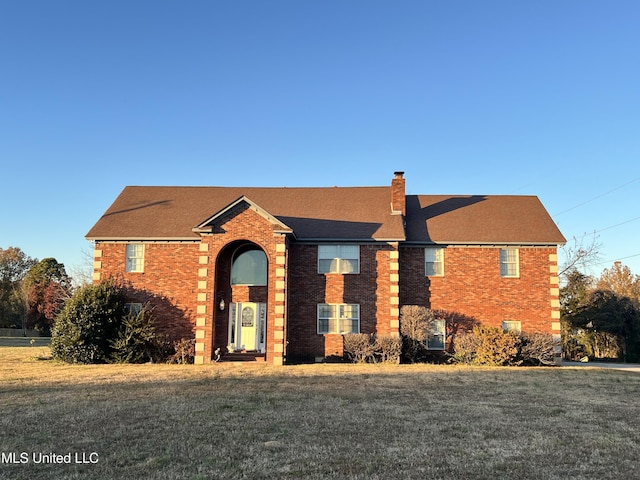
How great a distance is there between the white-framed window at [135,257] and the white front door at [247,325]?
15.6 feet

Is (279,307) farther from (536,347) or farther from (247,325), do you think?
(536,347)

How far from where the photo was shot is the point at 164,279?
78.7 feet

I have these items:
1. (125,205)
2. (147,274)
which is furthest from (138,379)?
(125,205)

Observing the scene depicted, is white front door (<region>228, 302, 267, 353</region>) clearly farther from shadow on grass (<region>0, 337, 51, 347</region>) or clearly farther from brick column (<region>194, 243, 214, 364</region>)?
shadow on grass (<region>0, 337, 51, 347</region>)

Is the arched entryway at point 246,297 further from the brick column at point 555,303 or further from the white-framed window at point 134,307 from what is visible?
the brick column at point 555,303

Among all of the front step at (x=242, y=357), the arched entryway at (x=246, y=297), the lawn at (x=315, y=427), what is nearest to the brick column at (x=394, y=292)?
the arched entryway at (x=246, y=297)

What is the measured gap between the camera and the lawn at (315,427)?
7008 mm

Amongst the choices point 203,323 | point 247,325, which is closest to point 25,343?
point 247,325

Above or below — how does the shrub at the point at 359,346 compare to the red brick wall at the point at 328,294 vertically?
below

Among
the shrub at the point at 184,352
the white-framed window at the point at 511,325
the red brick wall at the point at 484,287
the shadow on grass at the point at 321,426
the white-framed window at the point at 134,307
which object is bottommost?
the shadow on grass at the point at 321,426

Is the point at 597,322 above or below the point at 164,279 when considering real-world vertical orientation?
below

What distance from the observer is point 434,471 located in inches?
271

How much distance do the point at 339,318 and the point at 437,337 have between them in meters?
4.71

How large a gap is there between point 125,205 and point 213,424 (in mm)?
19804
